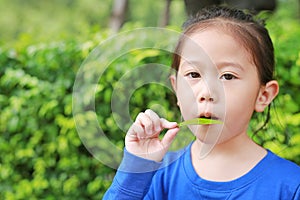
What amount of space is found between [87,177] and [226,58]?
5.73 ft

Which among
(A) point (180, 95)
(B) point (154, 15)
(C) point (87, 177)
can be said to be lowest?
(C) point (87, 177)

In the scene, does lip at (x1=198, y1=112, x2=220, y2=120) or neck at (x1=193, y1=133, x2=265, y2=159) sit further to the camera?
neck at (x1=193, y1=133, x2=265, y2=159)

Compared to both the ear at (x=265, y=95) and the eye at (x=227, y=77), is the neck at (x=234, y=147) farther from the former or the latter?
the eye at (x=227, y=77)

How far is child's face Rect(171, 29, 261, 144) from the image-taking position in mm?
1656

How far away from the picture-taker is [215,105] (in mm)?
1641

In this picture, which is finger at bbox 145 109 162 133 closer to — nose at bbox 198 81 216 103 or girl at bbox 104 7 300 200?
girl at bbox 104 7 300 200

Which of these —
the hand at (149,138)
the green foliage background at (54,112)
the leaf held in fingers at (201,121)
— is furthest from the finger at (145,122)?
the green foliage background at (54,112)

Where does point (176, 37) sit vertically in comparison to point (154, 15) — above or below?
below

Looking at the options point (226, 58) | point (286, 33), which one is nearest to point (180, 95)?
point (226, 58)

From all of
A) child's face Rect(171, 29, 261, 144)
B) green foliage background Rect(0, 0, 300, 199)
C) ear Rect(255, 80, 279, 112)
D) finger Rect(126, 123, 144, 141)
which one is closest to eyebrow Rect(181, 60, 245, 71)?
child's face Rect(171, 29, 261, 144)

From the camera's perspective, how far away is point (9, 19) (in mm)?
20594

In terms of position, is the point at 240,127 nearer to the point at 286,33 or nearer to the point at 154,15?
the point at 286,33

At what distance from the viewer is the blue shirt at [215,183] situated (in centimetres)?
172

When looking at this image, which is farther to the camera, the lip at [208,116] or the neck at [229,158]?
the neck at [229,158]
